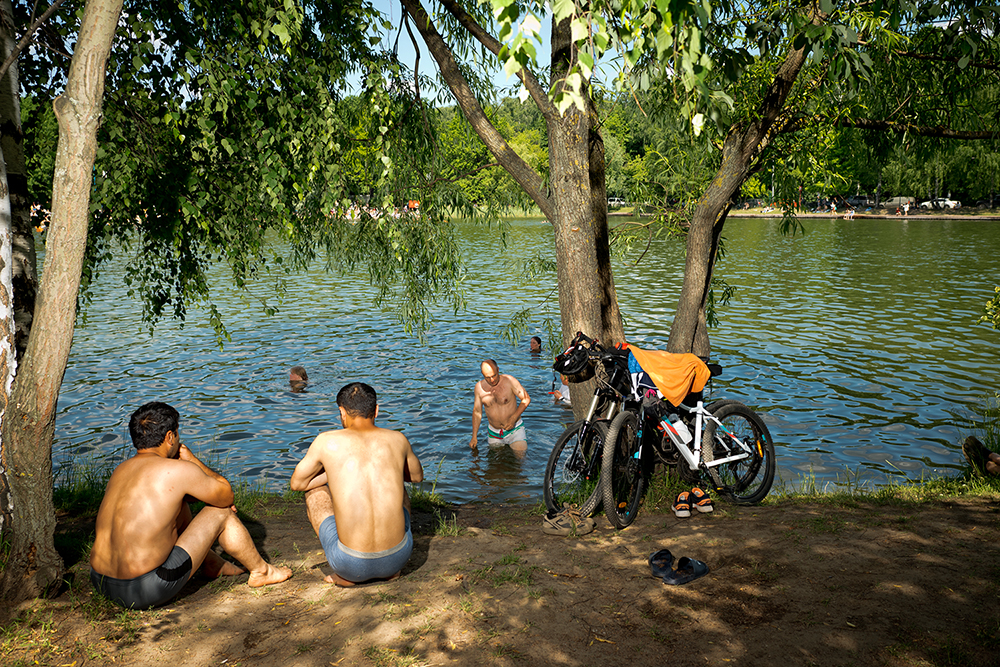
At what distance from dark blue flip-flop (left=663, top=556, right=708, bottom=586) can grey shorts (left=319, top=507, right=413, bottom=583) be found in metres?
1.83

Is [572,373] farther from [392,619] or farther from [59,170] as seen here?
[59,170]

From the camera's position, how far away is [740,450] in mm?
7109

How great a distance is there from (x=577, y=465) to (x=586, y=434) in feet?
0.98

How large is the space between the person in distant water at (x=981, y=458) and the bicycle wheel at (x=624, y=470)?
4.53 metres

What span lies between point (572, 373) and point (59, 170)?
432 centimetres

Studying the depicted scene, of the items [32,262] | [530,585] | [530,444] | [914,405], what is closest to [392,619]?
[530,585]

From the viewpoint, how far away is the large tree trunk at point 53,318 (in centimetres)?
434

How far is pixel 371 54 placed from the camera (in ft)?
24.5

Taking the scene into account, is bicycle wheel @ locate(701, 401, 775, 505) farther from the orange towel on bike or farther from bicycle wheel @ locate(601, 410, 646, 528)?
bicycle wheel @ locate(601, 410, 646, 528)

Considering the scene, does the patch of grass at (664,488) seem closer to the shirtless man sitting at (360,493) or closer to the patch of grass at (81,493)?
the shirtless man sitting at (360,493)

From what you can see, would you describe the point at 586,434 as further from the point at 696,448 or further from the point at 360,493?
the point at 360,493

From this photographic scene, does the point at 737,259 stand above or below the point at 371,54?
below

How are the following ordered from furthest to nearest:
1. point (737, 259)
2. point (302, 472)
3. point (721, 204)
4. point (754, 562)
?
point (737, 259) → point (721, 204) → point (754, 562) → point (302, 472)

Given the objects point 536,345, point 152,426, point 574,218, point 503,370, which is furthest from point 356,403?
point 536,345
